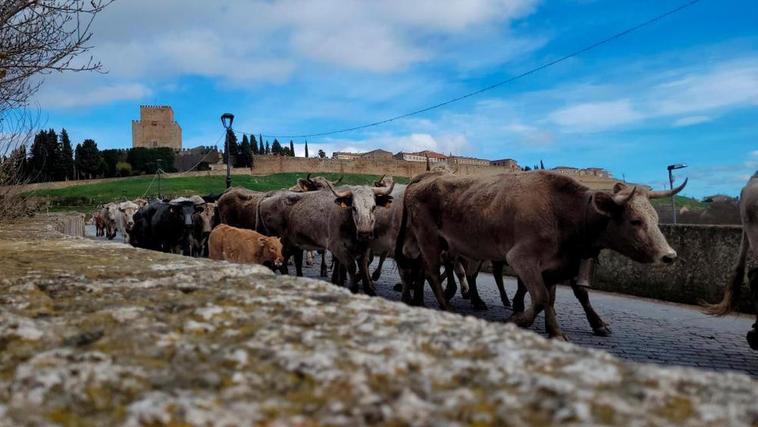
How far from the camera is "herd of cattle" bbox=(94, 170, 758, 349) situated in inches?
278

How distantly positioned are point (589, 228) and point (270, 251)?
20.4ft

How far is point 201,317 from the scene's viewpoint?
70.7 inches

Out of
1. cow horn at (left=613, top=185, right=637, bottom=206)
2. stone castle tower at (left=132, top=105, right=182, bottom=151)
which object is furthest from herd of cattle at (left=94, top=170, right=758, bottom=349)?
stone castle tower at (left=132, top=105, right=182, bottom=151)

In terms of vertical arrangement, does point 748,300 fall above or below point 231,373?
below

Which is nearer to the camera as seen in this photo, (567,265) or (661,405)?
(661,405)

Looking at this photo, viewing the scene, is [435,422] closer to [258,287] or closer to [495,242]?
[258,287]

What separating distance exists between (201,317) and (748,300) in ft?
35.8

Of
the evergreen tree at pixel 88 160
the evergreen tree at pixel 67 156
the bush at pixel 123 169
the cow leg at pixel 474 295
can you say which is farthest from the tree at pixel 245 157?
the cow leg at pixel 474 295

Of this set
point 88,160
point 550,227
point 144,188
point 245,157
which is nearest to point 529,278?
point 550,227

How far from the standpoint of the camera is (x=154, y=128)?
412 feet

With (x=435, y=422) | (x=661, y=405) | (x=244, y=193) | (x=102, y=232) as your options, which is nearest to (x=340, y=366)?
(x=435, y=422)

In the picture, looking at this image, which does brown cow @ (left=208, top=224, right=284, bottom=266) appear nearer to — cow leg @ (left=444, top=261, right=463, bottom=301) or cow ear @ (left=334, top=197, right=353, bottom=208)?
cow ear @ (left=334, top=197, right=353, bottom=208)

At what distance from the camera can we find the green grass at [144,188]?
76500mm

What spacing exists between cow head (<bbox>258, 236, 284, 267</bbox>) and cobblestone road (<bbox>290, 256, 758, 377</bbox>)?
7.80 feet
